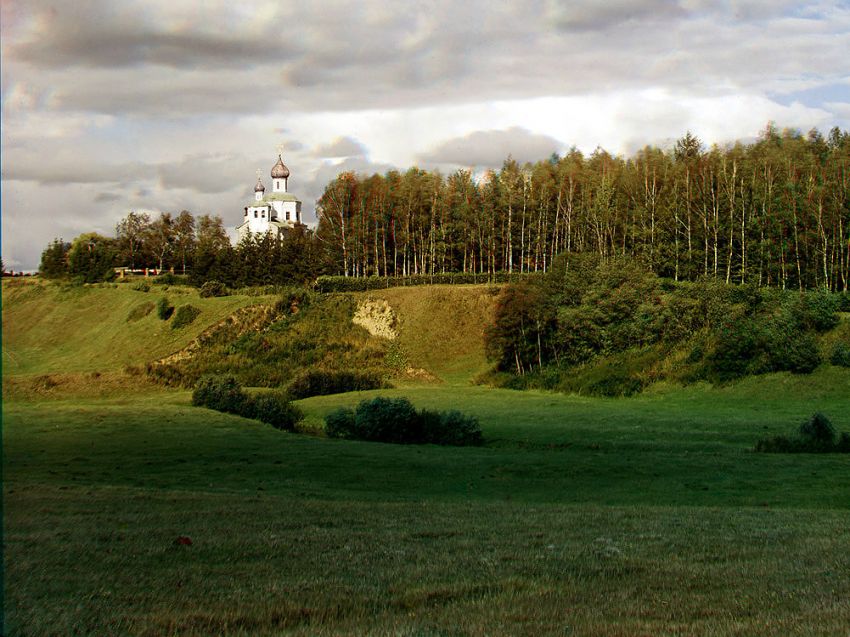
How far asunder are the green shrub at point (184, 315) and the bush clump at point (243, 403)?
35.4 meters

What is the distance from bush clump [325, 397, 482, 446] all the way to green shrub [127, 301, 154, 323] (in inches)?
2193

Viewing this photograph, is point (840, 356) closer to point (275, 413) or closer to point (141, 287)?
point (275, 413)

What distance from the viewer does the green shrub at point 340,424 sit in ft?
156

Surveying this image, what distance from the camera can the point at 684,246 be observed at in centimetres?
9131

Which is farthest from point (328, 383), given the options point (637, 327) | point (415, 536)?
point (415, 536)

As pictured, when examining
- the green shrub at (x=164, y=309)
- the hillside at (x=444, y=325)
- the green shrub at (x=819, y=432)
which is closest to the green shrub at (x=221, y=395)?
the hillside at (x=444, y=325)

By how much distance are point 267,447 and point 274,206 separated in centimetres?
12250

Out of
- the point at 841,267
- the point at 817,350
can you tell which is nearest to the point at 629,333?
the point at 817,350

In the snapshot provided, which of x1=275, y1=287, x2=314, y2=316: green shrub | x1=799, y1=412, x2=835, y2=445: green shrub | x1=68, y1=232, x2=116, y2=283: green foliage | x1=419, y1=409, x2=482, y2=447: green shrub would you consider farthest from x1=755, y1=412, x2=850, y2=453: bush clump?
x1=68, y1=232, x2=116, y2=283: green foliage

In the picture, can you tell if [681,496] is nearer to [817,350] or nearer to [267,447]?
[267,447]

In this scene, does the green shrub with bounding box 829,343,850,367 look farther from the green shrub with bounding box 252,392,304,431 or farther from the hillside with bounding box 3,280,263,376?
the hillside with bounding box 3,280,263,376

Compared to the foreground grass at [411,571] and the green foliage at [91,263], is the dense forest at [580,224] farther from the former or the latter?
the foreground grass at [411,571]

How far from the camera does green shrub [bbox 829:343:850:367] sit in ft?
196

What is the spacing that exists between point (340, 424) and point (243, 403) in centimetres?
994
